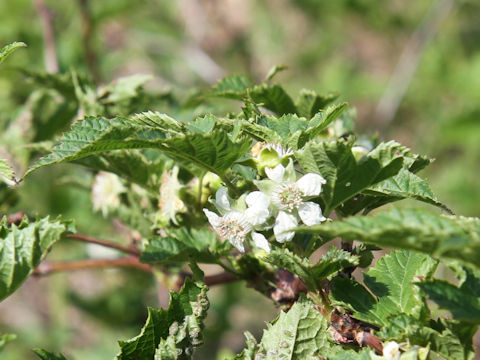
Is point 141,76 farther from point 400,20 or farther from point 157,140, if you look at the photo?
point 400,20

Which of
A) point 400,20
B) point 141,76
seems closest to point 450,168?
point 400,20

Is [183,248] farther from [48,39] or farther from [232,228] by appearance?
[48,39]

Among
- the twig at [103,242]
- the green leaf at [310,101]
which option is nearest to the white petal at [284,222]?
the green leaf at [310,101]

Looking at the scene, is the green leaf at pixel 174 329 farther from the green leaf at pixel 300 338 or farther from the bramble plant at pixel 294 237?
the green leaf at pixel 300 338

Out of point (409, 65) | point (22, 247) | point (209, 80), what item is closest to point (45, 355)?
point (22, 247)

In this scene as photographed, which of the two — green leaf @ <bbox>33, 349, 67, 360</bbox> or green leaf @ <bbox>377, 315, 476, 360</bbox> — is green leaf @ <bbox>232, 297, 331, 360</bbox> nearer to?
green leaf @ <bbox>377, 315, 476, 360</bbox>

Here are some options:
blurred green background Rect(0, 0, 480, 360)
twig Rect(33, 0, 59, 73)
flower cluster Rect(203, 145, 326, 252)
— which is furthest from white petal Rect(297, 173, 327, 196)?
twig Rect(33, 0, 59, 73)
